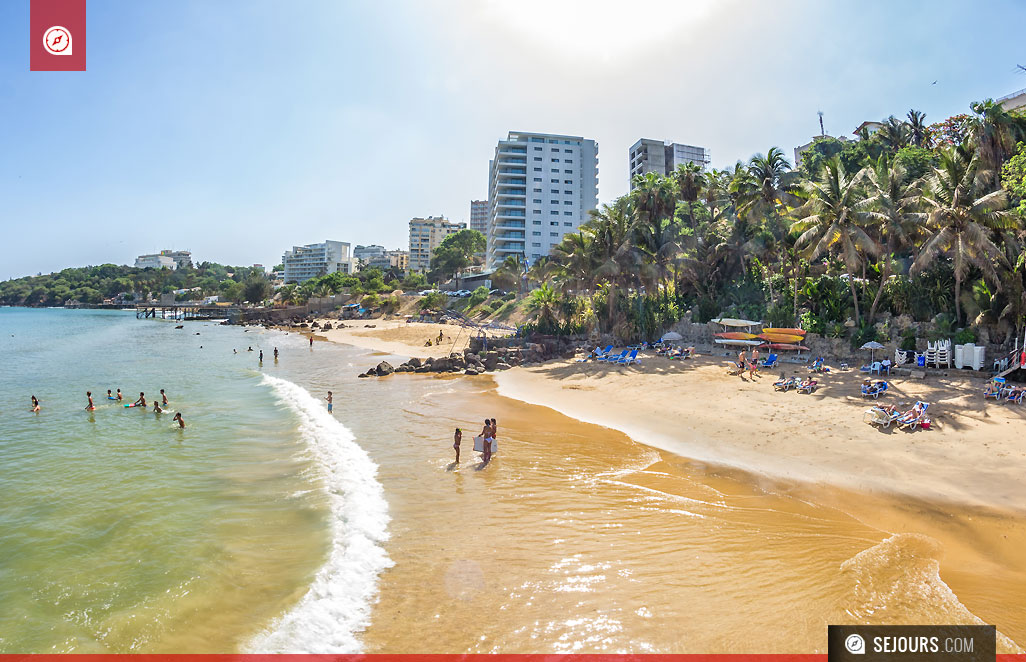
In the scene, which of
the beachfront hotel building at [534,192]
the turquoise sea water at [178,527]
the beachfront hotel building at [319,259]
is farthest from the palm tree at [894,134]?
the beachfront hotel building at [319,259]

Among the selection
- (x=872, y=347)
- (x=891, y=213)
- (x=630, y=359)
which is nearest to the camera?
(x=872, y=347)

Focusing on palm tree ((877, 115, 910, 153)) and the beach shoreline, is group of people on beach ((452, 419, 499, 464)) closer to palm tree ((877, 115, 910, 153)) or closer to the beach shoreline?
the beach shoreline

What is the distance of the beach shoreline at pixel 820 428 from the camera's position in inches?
446

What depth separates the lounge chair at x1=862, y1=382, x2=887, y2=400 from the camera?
17203 mm

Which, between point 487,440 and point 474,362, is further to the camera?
point 474,362

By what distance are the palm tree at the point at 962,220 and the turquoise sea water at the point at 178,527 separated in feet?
81.2

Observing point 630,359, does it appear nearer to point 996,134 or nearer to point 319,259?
point 996,134

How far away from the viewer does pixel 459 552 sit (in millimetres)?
8875

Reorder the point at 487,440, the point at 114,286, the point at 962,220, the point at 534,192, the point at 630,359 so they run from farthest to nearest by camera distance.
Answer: the point at 114,286
the point at 534,192
the point at 630,359
the point at 962,220
the point at 487,440

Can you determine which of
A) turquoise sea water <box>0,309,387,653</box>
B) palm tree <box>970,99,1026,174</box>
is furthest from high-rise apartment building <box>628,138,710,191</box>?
turquoise sea water <box>0,309,387,653</box>

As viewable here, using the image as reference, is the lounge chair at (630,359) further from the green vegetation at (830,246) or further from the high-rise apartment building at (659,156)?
the high-rise apartment building at (659,156)

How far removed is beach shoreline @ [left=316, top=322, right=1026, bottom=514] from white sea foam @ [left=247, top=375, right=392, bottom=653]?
8.52 m

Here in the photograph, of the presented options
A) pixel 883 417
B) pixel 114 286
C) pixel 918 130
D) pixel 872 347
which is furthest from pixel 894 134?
pixel 114 286

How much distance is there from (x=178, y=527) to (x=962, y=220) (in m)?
29.3
